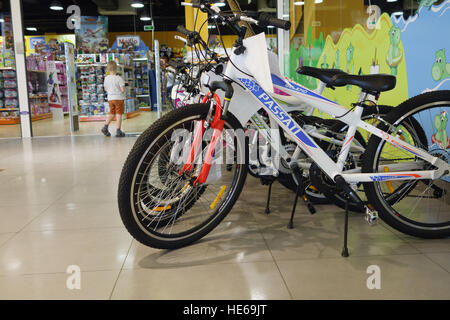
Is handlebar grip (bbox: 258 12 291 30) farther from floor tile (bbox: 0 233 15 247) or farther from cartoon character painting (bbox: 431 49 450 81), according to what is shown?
floor tile (bbox: 0 233 15 247)

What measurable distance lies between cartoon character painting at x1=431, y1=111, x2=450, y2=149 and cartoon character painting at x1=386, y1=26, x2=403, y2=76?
2.46ft

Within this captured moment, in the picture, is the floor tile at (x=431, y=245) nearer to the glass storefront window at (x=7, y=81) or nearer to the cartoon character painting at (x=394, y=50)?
the cartoon character painting at (x=394, y=50)

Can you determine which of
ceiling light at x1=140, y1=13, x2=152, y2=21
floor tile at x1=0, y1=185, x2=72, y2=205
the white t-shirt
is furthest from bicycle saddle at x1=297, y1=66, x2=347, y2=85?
ceiling light at x1=140, y1=13, x2=152, y2=21

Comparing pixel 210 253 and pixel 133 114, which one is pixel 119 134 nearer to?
pixel 133 114

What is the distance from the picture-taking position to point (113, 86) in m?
7.45

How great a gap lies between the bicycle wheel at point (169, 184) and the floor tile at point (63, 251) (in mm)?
228

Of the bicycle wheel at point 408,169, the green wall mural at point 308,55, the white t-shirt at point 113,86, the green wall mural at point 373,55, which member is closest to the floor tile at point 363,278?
the bicycle wheel at point 408,169

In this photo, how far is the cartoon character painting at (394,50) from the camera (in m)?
3.37

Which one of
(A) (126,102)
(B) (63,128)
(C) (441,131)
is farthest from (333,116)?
(A) (126,102)

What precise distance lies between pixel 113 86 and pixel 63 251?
5.70 meters

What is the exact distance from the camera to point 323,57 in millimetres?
5207
